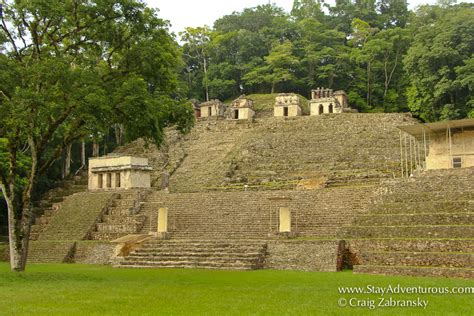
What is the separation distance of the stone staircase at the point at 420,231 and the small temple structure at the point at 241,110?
29302 millimetres

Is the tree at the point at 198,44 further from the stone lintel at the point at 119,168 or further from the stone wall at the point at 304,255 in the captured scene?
the stone wall at the point at 304,255

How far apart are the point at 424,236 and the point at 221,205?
39.4ft

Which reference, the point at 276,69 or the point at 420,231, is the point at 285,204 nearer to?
the point at 420,231

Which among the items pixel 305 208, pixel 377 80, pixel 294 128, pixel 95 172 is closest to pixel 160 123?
pixel 305 208

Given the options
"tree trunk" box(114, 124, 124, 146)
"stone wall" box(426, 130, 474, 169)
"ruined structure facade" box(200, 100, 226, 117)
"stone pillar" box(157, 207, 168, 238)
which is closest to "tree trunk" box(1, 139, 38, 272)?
"stone pillar" box(157, 207, 168, 238)

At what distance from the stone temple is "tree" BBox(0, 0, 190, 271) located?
6.31 meters

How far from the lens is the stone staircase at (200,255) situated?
20.3 m

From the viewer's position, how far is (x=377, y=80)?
62.4 m

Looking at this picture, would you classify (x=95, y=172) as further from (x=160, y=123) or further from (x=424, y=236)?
(x=424, y=236)

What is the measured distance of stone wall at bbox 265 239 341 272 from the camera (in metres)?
19.1

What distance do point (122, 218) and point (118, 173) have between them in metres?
6.09

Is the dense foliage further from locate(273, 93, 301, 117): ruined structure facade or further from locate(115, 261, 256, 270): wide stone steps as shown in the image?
locate(115, 261, 256, 270): wide stone steps

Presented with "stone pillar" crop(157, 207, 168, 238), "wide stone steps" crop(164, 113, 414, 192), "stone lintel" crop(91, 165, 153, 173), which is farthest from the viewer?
"wide stone steps" crop(164, 113, 414, 192)

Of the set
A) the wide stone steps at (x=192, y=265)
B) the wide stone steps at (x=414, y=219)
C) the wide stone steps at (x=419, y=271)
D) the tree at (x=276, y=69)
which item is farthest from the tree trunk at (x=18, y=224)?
the tree at (x=276, y=69)
